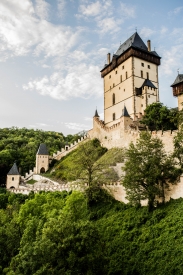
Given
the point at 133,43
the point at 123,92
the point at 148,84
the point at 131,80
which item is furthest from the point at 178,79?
the point at 133,43

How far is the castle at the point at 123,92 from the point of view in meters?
46.7

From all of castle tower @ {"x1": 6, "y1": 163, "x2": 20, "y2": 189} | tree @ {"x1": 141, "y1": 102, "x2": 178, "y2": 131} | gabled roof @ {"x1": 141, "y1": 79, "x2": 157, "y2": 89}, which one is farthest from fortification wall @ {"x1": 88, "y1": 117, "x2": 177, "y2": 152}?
castle tower @ {"x1": 6, "y1": 163, "x2": 20, "y2": 189}

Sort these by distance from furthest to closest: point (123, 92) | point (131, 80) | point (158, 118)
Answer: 1. point (123, 92)
2. point (131, 80)
3. point (158, 118)

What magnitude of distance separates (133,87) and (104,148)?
42.3 feet

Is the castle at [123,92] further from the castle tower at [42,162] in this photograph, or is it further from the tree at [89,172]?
the tree at [89,172]

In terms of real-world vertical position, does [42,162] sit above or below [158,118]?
below

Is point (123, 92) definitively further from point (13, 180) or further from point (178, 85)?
point (13, 180)

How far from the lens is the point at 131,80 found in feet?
164

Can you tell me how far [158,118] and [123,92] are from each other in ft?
40.5

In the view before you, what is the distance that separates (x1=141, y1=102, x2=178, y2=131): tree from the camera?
40281mm

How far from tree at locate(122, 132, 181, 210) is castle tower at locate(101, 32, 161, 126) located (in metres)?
23.7

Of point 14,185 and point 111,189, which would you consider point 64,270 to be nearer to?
point 111,189

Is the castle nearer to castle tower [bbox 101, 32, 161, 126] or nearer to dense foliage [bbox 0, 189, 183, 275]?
castle tower [bbox 101, 32, 161, 126]

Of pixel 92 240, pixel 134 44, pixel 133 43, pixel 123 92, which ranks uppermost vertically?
pixel 133 43
